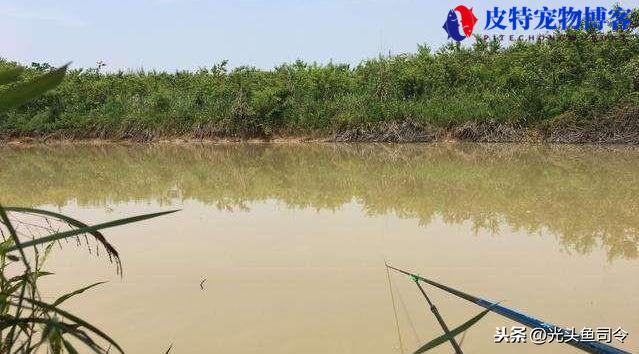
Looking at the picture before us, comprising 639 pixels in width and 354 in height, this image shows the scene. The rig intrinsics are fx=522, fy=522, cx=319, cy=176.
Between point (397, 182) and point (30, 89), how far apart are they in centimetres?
557

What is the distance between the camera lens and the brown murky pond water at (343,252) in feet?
6.97

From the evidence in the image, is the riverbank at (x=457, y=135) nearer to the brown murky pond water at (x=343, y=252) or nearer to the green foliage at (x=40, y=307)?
the brown murky pond water at (x=343, y=252)

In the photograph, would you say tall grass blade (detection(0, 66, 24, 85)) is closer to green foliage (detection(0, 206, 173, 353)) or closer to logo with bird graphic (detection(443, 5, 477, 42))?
green foliage (detection(0, 206, 173, 353))

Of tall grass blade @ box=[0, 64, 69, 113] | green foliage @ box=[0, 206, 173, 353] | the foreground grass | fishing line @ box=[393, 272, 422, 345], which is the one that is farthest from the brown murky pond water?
the foreground grass

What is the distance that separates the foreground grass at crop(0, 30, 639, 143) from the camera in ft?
33.3

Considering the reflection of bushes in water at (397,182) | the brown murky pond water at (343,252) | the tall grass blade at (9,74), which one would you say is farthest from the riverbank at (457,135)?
the tall grass blade at (9,74)

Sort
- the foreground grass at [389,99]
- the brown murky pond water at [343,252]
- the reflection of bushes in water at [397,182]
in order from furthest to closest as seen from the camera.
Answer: the foreground grass at [389,99], the reflection of bushes in water at [397,182], the brown murky pond water at [343,252]

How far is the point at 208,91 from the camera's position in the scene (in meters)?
12.6

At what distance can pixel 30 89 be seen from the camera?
0.49m

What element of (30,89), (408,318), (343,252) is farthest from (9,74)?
(343,252)

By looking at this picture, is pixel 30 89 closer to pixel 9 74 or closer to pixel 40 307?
pixel 9 74

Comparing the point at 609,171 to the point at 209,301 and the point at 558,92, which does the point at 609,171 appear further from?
the point at 209,301

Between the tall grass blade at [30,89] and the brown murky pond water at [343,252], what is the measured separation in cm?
161

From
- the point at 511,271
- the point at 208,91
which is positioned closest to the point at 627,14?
the point at 208,91
